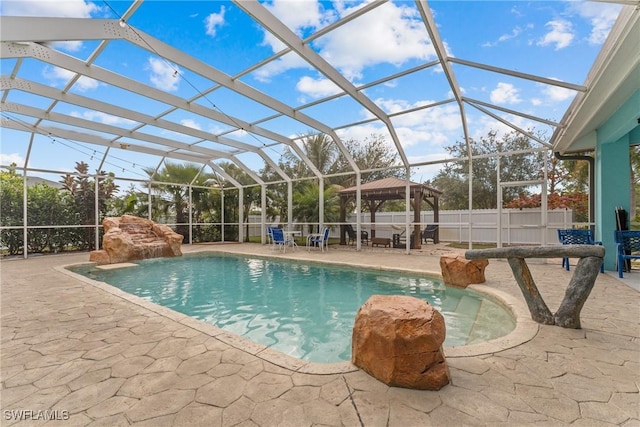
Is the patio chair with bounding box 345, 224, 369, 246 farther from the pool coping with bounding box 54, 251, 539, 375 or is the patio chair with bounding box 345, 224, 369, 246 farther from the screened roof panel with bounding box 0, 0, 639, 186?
the pool coping with bounding box 54, 251, 539, 375

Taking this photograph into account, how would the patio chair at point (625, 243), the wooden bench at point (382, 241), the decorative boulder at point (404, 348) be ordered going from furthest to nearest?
the wooden bench at point (382, 241) < the patio chair at point (625, 243) < the decorative boulder at point (404, 348)

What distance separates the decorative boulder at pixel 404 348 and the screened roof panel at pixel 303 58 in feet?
12.0

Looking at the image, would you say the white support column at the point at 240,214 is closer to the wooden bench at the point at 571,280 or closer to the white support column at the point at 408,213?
the white support column at the point at 408,213

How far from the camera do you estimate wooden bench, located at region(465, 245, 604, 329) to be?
279cm

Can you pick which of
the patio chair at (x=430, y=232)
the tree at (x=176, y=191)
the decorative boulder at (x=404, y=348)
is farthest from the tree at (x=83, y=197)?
the patio chair at (x=430, y=232)

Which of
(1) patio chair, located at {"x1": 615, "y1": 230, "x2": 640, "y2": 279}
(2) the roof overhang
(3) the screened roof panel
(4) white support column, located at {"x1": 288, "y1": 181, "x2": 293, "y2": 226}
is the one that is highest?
(3) the screened roof panel

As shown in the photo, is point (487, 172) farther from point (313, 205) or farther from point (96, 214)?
point (96, 214)

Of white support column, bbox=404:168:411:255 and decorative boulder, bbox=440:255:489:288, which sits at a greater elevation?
white support column, bbox=404:168:411:255

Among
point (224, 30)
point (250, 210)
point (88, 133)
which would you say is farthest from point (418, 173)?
point (88, 133)

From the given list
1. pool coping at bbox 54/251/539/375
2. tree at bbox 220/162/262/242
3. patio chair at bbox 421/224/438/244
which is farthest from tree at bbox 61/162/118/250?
patio chair at bbox 421/224/438/244

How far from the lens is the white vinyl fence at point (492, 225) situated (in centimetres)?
837

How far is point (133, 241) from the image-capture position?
9078 mm

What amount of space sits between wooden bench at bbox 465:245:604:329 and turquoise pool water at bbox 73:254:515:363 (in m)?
0.43

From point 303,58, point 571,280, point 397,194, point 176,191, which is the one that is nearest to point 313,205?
point 397,194
